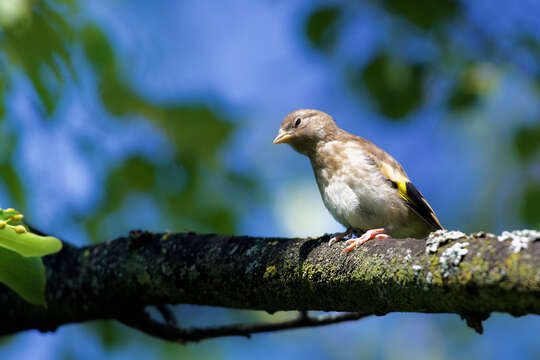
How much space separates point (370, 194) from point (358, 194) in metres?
0.10

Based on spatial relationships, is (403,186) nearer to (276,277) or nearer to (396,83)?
(396,83)

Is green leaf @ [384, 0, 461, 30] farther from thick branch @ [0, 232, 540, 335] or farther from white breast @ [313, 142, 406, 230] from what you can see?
thick branch @ [0, 232, 540, 335]

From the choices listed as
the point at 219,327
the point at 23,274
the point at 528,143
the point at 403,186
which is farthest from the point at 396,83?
the point at 23,274

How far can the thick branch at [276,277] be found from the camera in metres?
2.19

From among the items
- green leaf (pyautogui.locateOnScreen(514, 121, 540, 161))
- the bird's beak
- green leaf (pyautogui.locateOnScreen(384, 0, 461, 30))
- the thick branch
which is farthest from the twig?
green leaf (pyautogui.locateOnScreen(514, 121, 540, 161))

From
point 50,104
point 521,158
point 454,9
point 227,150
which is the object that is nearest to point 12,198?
point 50,104

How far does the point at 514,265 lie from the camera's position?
2076mm

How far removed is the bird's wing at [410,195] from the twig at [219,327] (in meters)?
1.35

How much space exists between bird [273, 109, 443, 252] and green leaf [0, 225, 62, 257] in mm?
2648

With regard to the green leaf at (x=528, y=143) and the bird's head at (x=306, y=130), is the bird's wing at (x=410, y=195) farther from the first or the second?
the green leaf at (x=528, y=143)

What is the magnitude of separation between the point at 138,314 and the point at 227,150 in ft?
8.56

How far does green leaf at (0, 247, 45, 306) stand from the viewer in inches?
90.0

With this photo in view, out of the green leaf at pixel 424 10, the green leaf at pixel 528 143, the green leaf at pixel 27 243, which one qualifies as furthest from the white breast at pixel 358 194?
the green leaf at pixel 27 243

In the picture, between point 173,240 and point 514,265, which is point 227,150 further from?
point 514,265
